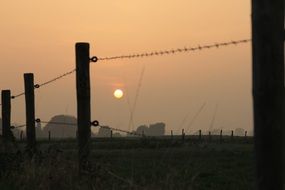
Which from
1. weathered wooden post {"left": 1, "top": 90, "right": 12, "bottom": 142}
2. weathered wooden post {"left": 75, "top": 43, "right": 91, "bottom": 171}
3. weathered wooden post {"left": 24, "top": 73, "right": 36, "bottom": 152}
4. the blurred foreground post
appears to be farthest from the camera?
weathered wooden post {"left": 1, "top": 90, "right": 12, "bottom": 142}

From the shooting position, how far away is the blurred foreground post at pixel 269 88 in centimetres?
460

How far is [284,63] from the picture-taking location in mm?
4672

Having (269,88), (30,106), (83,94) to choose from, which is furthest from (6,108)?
(269,88)

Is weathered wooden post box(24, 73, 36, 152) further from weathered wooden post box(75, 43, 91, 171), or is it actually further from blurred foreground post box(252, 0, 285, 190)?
blurred foreground post box(252, 0, 285, 190)

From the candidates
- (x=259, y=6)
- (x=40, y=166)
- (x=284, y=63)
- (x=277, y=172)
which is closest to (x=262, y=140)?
(x=277, y=172)

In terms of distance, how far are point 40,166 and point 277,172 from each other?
16.9 ft

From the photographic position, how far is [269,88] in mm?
4625

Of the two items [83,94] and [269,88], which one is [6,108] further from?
[269,88]

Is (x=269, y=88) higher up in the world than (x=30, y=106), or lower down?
A: lower down

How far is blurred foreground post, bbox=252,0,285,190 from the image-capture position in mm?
4602

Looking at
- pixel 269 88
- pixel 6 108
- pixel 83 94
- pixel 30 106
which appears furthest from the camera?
pixel 6 108

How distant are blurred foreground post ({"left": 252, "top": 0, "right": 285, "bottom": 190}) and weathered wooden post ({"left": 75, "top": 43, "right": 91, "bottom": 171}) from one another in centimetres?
462

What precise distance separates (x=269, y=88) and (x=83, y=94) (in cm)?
482

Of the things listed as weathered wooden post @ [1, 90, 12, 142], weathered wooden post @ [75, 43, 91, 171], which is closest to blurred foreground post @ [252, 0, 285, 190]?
weathered wooden post @ [75, 43, 91, 171]
